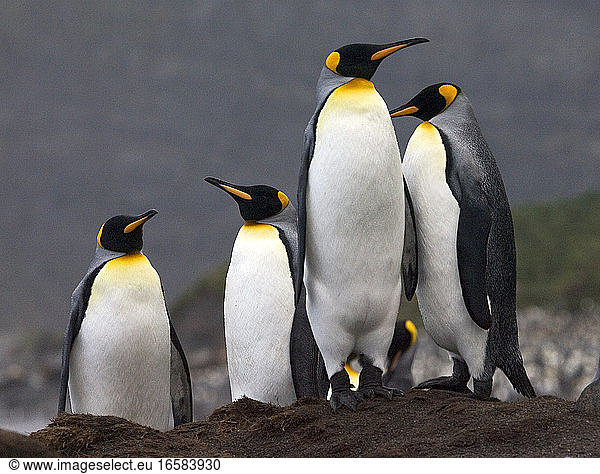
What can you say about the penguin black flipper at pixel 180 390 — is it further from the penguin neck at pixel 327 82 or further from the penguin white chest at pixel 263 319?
the penguin neck at pixel 327 82

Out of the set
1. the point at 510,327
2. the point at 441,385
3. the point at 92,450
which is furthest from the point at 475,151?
the point at 92,450

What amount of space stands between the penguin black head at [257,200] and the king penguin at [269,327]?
23 millimetres

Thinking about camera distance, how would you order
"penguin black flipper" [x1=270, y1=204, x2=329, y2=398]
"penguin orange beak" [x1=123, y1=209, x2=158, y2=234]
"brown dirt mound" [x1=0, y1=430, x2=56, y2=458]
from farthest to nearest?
1. "penguin orange beak" [x1=123, y1=209, x2=158, y2=234]
2. "penguin black flipper" [x1=270, y1=204, x2=329, y2=398]
3. "brown dirt mound" [x1=0, y1=430, x2=56, y2=458]

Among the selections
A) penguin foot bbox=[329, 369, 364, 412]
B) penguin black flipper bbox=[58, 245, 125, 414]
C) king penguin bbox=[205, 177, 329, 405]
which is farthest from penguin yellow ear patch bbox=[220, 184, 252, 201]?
penguin foot bbox=[329, 369, 364, 412]

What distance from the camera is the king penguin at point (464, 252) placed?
2.42 m

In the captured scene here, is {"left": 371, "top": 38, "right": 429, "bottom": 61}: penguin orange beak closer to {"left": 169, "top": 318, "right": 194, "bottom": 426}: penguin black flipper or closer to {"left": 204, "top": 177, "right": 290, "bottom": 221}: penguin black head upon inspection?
{"left": 204, "top": 177, "right": 290, "bottom": 221}: penguin black head

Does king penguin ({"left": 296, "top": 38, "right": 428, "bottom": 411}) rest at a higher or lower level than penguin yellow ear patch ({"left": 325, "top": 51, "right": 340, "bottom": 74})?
lower

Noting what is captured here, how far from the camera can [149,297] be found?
293 centimetres

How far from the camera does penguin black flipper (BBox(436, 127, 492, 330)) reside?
7.80 feet

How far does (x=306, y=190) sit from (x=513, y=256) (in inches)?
32.0

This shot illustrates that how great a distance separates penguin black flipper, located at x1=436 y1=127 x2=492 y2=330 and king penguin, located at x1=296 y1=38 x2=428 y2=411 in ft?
0.73

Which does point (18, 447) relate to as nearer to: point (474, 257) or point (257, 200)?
point (474, 257)

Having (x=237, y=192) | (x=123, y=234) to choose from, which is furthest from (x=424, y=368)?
(x=123, y=234)

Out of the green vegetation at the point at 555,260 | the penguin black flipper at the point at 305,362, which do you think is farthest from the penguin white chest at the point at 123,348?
the green vegetation at the point at 555,260
